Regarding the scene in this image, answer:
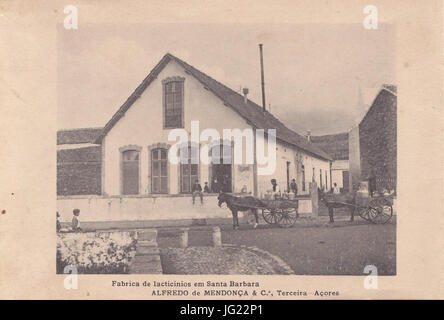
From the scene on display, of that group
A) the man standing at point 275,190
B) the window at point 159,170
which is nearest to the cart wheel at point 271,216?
the man standing at point 275,190

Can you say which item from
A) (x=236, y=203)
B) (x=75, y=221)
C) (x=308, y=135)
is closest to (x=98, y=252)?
(x=75, y=221)

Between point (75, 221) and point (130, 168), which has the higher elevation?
point (130, 168)

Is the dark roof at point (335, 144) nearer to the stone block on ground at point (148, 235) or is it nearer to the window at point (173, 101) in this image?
the window at point (173, 101)

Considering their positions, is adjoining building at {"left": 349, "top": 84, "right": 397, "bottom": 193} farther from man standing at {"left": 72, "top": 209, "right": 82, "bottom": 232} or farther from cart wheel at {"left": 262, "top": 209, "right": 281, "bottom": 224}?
man standing at {"left": 72, "top": 209, "right": 82, "bottom": 232}

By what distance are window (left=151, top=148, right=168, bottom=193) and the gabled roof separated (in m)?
0.95

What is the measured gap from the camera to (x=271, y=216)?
21.4 feet

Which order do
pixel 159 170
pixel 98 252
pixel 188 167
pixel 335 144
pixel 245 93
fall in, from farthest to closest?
pixel 159 170, pixel 335 144, pixel 245 93, pixel 188 167, pixel 98 252

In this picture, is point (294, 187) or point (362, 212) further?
point (294, 187)

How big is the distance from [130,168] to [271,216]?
9.12 ft

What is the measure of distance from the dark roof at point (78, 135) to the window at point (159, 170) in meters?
1.08

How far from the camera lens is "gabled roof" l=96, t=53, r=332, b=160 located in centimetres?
656

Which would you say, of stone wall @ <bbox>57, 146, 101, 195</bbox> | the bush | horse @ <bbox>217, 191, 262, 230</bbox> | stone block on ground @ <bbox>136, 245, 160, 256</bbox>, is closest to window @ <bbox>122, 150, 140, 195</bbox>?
stone wall @ <bbox>57, 146, 101, 195</bbox>

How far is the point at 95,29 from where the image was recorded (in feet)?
20.0

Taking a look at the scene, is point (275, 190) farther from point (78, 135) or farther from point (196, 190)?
point (78, 135)
